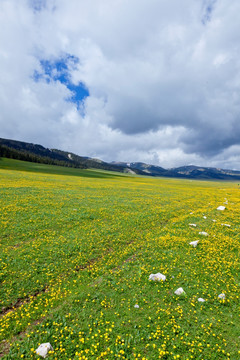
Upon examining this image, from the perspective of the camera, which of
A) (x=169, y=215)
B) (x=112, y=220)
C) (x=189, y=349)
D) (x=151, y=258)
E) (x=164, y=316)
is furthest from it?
(x=169, y=215)

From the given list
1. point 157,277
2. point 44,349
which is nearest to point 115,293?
point 157,277

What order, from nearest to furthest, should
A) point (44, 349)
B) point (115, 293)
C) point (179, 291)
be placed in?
point (44, 349)
point (115, 293)
point (179, 291)

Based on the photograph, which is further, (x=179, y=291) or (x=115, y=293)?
(x=179, y=291)

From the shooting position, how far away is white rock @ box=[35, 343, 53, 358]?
6.16m

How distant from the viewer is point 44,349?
6250 millimetres

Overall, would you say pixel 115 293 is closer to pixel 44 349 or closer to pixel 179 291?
pixel 179 291

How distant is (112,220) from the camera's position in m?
22.0

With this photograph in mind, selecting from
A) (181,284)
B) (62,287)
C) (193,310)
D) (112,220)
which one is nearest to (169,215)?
(112,220)

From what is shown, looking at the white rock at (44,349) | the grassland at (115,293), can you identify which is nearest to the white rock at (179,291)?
the grassland at (115,293)

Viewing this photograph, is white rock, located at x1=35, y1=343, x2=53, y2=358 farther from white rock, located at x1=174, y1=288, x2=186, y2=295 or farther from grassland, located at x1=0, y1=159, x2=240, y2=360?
white rock, located at x1=174, y1=288, x2=186, y2=295

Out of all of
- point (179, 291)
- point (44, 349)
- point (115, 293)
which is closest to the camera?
point (44, 349)

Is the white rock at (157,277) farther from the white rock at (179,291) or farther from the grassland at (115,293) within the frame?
the white rock at (179,291)

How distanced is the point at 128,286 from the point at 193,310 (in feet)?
12.5

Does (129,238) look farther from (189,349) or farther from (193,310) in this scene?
(189,349)
